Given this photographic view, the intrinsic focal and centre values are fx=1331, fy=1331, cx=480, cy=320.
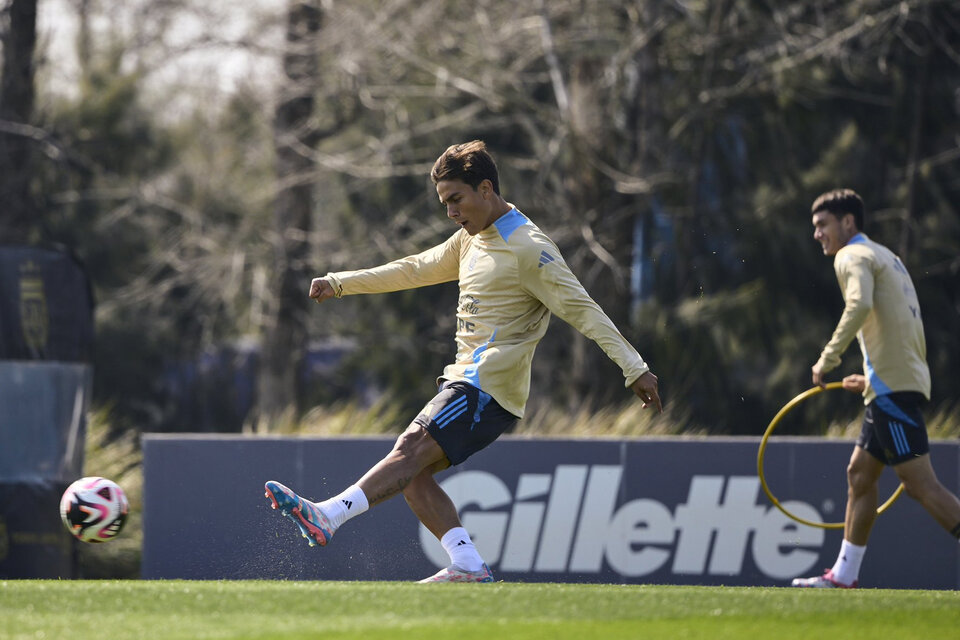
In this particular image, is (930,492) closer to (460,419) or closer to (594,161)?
(460,419)

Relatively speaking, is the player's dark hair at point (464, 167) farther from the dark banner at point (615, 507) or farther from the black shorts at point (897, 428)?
the dark banner at point (615, 507)

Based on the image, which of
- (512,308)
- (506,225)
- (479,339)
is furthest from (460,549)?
(506,225)

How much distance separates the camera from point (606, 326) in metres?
6.28

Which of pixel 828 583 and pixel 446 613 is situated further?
pixel 828 583

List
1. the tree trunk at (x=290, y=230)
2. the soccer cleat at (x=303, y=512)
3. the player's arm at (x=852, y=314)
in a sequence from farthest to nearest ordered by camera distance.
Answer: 1. the tree trunk at (x=290, y=230)
2. the player's arm at (x=852, y=314)
3. the soccer cleat at (x=303, y=512)

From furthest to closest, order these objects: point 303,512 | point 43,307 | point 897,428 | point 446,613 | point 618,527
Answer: point 43,307 < point 618,527 < point 897,428 < point 303,512 < point 446,613

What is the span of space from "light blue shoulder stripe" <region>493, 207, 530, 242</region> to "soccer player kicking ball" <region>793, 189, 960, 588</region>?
186cm

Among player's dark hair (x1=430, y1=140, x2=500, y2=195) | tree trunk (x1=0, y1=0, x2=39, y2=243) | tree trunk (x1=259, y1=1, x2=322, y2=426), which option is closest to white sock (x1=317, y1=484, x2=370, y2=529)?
player's dark hair (x1=430, y1=140, x2=500, y2=195)

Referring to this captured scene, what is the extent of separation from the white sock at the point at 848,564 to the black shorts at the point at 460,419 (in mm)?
2386

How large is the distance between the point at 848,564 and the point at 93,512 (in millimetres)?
4207

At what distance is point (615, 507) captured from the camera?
1053cm

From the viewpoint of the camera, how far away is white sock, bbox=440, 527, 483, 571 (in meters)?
6.62

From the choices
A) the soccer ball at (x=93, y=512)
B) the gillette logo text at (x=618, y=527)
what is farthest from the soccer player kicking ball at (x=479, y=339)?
the gillette logo text at (x=618, y=527)

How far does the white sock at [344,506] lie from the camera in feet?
20.2
